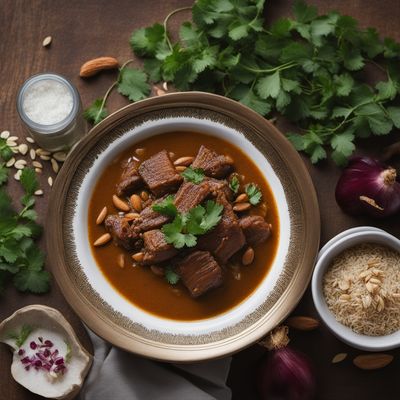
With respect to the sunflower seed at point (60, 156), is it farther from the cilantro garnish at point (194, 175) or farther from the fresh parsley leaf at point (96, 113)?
the cilantro garnish at point (194, 175)

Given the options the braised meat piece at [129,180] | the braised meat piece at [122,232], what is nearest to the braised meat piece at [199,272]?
the braised meat piece at [122,232]

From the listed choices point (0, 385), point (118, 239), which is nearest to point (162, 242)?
point (118, 239)

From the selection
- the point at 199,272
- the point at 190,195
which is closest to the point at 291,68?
the point at 190,195

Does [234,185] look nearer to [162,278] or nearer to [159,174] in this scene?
[159,174]

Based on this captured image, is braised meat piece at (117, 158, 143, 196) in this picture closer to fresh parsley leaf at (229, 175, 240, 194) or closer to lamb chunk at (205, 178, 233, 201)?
lamb chunk at (205, 178, 233, 201)

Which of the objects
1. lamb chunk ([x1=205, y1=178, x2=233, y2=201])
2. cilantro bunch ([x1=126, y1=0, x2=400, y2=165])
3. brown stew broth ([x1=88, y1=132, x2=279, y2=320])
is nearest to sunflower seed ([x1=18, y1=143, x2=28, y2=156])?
brown stew broth ([x1=88, y1=132, x2=279, y2=320])

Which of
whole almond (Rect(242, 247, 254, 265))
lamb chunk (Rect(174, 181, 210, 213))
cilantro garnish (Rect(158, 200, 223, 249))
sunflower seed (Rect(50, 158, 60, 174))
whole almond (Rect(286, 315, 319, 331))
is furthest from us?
sunflower seed (Rect(50, 158, 60, 174))
